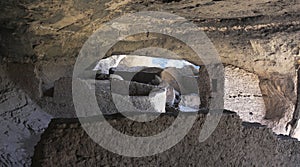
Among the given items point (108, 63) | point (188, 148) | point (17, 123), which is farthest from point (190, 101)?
point (188, 148)

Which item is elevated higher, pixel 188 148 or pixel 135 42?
pixel 135 42

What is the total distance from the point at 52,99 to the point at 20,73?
49cm

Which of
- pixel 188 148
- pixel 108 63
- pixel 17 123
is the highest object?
pixel 108 63

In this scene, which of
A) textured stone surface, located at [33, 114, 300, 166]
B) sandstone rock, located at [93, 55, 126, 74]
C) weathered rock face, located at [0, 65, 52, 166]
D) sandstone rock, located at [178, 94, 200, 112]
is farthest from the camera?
sandstone rock, located at [93, 55, 126, 74]

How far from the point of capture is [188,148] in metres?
2.11

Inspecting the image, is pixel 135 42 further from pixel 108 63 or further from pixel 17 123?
pixel 108 63

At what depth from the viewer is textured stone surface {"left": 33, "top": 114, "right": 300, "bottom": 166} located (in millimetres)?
1745

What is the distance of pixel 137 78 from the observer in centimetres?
766

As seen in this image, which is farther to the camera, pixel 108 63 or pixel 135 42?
pixel 108 63

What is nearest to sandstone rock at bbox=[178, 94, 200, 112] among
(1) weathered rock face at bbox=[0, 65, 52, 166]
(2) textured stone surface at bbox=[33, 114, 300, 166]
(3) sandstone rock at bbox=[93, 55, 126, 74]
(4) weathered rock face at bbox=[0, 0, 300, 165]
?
(4) weathered rock face at bbox=[0, 0, 300, 165]

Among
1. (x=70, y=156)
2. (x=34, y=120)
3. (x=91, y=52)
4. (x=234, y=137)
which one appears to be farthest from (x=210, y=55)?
(x=70, y=156)

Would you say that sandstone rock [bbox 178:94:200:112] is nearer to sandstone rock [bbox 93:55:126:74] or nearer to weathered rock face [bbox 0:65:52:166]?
sandstone rock [bbox 93:55:126:74]

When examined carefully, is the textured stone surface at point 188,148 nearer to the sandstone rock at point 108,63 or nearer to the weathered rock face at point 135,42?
the weathered rock face at point 135,42

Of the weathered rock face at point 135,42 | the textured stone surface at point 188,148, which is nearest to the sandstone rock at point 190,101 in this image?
the weathered rock face at point 135,42
